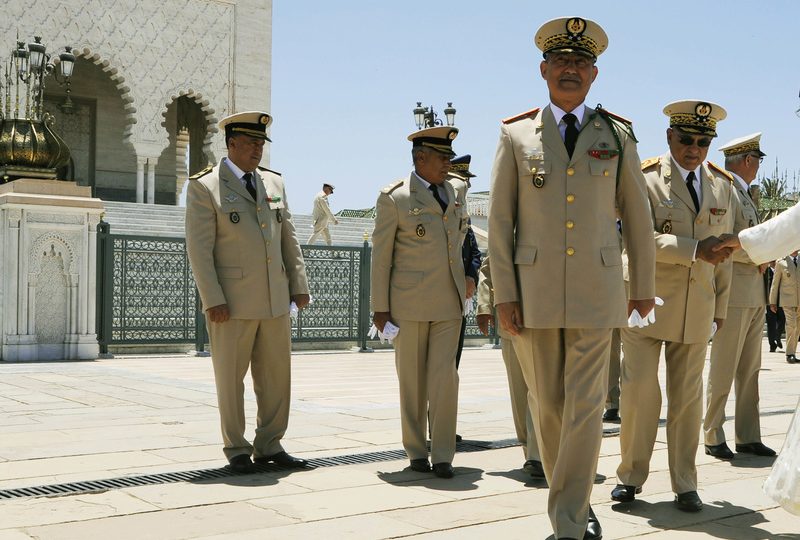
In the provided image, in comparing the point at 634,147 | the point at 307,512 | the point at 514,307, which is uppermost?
the point at 634,147

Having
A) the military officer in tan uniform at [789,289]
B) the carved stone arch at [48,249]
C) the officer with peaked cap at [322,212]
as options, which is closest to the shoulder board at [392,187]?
the carved stone arch at [48,249]

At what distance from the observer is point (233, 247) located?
5.52 metres

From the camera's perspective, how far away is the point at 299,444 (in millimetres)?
6156

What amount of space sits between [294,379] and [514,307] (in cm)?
686

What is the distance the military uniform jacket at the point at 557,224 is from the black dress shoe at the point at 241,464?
2.04m

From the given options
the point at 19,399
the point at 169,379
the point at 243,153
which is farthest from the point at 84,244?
the point at 243,153

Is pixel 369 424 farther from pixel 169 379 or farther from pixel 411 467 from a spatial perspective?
pixel 169 379

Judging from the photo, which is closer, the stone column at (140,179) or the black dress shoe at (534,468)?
the black dress shoe at (534,468)

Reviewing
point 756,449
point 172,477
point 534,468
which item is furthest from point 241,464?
point 756,449

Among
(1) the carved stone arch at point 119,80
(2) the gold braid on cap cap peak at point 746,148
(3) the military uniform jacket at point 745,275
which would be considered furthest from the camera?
(1) the carved stone arch at point 119,80

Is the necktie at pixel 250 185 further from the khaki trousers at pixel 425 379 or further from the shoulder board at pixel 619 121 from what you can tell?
the shoulder board at pixel 619 121

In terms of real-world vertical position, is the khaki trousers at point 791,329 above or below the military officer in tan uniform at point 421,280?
below

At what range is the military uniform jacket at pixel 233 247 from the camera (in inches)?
214

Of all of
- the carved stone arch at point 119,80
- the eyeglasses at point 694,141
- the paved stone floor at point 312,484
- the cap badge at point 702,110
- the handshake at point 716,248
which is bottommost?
the paved stone floor at point 312,484
